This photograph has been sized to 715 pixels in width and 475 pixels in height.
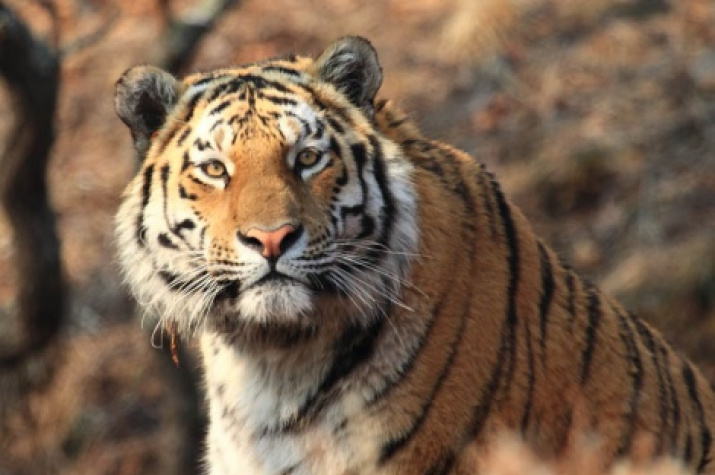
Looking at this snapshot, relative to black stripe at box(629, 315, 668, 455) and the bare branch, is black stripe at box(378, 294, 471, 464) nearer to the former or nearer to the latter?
black stripe at box(629, 315, 668, 455)

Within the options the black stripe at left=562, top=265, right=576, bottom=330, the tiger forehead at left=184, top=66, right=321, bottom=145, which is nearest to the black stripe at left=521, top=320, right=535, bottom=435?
the black stripe at left=562, top=265, right=576, bottom=330

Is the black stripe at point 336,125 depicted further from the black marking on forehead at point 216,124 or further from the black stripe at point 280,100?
the black marking on forehead at point 216,124

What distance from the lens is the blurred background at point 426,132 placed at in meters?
7.44

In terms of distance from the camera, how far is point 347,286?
364 centimetres

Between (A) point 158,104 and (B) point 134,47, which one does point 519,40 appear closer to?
(B) point 134,47

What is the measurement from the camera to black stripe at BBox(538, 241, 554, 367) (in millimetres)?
3879

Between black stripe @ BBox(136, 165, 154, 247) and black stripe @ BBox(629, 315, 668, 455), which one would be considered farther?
A: black stripe @ BBox(629, 315, 668, 455)

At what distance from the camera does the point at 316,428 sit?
3734mm

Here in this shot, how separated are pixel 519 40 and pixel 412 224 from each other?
6100mm

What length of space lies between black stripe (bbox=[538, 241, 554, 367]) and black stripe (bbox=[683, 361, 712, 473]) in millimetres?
696

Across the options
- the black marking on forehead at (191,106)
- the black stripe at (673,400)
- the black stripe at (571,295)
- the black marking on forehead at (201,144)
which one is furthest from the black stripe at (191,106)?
the black stripe at (673,400)

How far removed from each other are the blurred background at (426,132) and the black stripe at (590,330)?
10.8 feet

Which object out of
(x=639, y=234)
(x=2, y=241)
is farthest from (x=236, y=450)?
(x=2, y=241)

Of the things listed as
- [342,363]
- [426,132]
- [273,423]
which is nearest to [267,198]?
[342,363]
